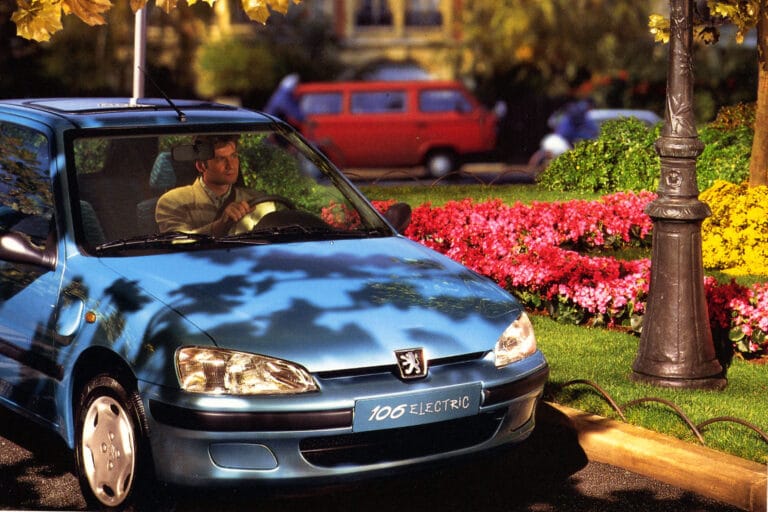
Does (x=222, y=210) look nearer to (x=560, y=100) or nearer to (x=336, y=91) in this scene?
(x=336, y=91)

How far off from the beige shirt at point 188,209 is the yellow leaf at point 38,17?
102 centimetres

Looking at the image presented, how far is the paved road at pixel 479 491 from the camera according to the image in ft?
19.4

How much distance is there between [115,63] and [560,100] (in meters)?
12.6

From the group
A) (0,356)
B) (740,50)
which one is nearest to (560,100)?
(740,50)

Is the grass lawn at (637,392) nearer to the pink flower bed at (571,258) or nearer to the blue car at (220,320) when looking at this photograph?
the pink flower bed at (571,258)

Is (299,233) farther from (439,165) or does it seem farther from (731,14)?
(439,165)

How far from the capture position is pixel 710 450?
249 inches

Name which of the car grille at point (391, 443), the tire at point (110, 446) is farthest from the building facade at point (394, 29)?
the car grille at point (391, 443)

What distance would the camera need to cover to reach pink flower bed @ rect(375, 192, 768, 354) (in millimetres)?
8477

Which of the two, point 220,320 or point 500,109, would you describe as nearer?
point 220,320

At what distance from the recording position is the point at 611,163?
50.6ft

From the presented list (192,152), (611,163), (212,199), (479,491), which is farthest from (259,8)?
(611,163)

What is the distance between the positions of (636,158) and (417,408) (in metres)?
10.3

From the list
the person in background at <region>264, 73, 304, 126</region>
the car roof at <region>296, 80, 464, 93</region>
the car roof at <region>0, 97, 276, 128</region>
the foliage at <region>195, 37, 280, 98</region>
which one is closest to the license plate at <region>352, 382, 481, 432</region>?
the car roof at <region>0, 97, 276, 128</region>
